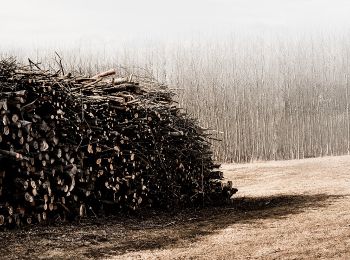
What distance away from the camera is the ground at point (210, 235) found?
476 cm

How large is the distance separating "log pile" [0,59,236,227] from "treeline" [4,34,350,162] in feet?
43.2

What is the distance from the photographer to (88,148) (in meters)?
6.40

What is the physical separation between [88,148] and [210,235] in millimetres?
1978

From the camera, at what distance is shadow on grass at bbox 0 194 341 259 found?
4.97 m

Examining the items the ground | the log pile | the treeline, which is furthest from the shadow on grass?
the treeline

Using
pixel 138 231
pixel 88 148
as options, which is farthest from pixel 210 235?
pixel 88 148

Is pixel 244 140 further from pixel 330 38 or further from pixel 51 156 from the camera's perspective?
pixel 51 156

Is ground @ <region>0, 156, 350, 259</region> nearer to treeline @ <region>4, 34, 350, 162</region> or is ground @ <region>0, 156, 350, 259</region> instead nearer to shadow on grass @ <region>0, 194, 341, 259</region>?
shadow on grass @ <region>0, 194, 341, 259</region>

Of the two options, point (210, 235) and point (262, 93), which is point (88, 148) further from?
point (262, 93)

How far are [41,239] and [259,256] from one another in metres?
2.36

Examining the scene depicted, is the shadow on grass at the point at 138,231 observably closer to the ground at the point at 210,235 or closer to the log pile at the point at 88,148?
the ground at the point at 210,235

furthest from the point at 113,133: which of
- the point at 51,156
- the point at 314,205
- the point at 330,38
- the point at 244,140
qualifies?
the point at 330,38

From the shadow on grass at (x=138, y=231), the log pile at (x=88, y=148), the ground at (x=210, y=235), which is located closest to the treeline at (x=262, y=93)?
the log pile at (x=88, y=148)

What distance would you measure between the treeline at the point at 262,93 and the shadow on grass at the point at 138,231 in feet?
44.5
